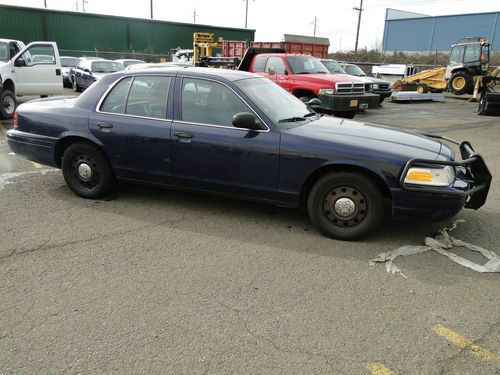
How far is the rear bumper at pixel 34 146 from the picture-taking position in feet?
17.3

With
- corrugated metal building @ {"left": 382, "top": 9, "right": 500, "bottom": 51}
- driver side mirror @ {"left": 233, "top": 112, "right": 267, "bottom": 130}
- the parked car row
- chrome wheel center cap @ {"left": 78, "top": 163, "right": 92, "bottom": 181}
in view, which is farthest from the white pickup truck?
corrugated metal building @ {"left": 382, "top": 9, "right": 500, "bottom": 51}

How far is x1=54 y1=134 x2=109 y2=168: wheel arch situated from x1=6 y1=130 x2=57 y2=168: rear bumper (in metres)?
0.05

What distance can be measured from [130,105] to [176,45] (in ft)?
116

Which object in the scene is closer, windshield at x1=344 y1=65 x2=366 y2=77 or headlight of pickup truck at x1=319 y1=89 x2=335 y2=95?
headlight of pickup truck at x1=319 y1=89 x2=335 y2=95

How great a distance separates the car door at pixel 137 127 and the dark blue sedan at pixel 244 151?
12mm

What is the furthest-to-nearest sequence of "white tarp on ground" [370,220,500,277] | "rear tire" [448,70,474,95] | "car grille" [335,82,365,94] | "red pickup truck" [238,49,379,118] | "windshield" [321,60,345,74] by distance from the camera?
"rear tire" [448,70,474,95], "windshield" [321,60,345,74], "car grille" [335,82,365,94], "red pickup truck" [238,49,379,118], "white tarp on ground" [370,220,500,277]

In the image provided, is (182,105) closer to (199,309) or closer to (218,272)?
(218,272)

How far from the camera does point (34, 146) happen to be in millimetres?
5359

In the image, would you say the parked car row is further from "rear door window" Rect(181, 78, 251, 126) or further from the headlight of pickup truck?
"rear door window" Rect(181, 78, 251, 126)

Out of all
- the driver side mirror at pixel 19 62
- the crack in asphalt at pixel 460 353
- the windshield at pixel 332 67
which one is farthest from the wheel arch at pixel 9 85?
the crack in asphalt at pixel 460 353

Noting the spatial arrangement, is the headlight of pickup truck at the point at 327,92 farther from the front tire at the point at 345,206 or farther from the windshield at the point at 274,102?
the front tire at the point at 345,206

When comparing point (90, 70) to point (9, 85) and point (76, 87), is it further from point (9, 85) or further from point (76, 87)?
point (9, 85)

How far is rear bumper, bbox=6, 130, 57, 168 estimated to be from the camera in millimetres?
5258

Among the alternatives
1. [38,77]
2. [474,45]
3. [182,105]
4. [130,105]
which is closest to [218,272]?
[182,105]
